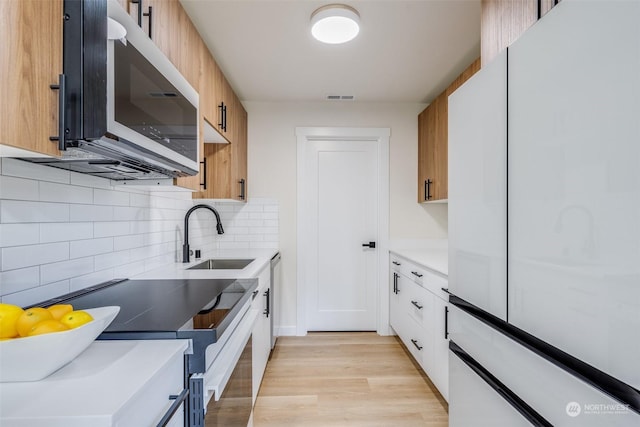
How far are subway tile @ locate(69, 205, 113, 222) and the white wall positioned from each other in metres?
1.82

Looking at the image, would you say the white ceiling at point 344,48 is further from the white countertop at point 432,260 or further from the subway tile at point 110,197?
the white countertop at point 432,260

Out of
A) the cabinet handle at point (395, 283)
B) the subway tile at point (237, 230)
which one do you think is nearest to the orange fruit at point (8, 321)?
the subway tile at point (237, 230)

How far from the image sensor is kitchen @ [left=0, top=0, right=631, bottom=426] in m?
1.08

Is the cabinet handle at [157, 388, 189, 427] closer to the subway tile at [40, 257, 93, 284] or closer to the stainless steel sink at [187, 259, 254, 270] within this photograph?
the subway tile at [40, 257, 93, 284]

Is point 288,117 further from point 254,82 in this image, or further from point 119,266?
point 119,266

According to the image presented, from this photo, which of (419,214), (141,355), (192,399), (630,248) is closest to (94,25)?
(141,355)

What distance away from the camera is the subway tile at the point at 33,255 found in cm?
100

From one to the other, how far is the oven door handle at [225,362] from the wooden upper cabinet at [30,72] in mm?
731

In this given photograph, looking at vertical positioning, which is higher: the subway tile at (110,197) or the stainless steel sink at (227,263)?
the subway tile at (110,197)

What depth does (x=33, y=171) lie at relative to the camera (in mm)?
1092

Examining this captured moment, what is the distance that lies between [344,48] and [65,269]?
6.55ft

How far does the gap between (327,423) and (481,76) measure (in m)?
1.95

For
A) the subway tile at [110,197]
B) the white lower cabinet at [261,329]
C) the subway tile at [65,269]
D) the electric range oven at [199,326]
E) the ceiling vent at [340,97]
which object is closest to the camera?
the electric range oven at [199,326]

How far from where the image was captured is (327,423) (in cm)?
192
